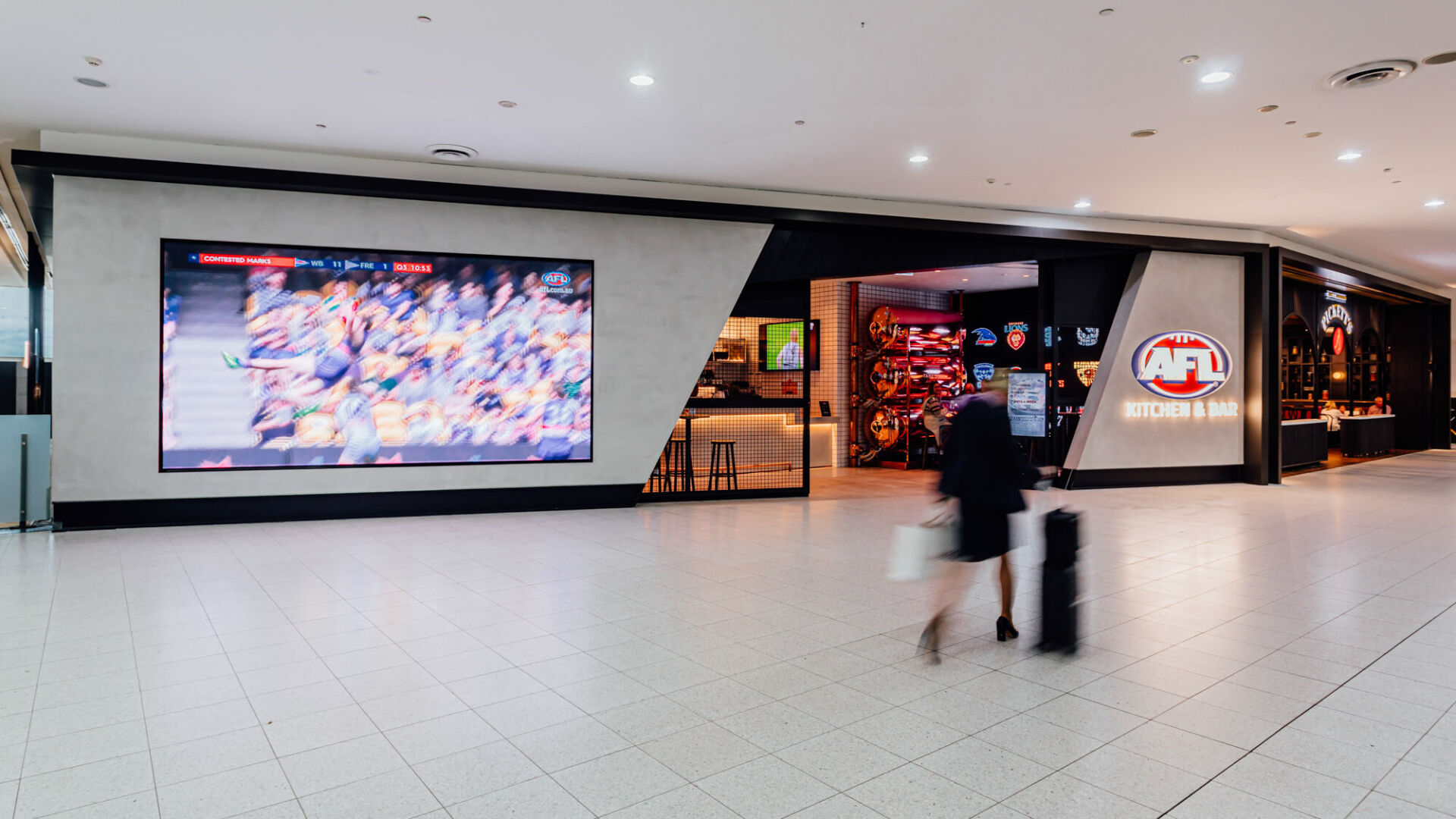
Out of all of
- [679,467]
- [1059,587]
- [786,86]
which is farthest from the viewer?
[679,467]

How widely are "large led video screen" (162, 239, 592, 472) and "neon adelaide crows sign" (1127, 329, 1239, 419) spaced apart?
7559 millimetres

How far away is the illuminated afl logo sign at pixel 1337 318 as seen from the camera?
14.8 meters

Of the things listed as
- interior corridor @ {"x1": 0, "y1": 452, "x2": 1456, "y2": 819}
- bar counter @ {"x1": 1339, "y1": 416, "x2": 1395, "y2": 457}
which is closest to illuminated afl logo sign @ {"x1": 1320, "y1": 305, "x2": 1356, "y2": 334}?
bar counter @ {"x1": 1339, "y1": 416, "x2": 1395, "y2": 457}

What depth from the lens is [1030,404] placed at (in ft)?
36.3

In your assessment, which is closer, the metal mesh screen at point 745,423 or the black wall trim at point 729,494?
the black wall trim at point 729,494

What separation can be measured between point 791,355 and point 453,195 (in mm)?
4260

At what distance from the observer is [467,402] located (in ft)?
27.8

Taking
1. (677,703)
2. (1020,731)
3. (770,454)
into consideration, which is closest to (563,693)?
(677,703)

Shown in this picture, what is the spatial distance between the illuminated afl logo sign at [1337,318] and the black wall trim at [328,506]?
13236 mm

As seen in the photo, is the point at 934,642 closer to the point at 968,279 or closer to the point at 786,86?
the point at 786,86

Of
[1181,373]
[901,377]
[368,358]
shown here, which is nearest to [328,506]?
[368,358]

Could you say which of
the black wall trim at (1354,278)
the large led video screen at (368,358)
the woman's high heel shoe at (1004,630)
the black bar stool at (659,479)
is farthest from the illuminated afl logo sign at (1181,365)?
the woman's high heel shoe at (1004,630)

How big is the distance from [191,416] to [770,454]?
242 inches

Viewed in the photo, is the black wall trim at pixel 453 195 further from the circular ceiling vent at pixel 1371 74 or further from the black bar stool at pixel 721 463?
the circular ceiling vent at pixel 1371 74
